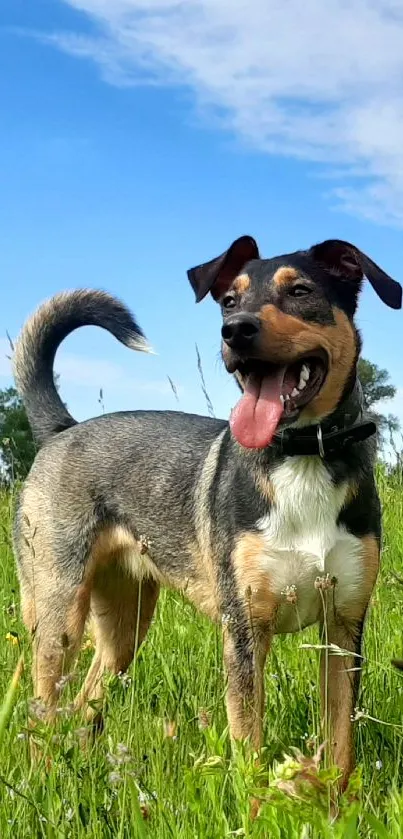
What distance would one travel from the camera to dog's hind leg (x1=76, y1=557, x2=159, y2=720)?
5.32m

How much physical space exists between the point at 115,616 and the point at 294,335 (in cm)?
246

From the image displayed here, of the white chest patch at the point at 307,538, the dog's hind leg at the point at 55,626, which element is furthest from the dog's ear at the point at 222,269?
the dog's hind leg at the point at 55,626

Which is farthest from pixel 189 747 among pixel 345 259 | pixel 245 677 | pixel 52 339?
pixel 52 339

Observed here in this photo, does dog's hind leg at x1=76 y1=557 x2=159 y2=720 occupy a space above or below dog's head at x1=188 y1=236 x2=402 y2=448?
below

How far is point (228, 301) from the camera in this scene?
4125mm

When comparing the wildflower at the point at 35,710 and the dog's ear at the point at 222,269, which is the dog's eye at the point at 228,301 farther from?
the wildflower at the point at 35,710

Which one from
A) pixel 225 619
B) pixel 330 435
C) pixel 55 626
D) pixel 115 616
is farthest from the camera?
pixel 115 616

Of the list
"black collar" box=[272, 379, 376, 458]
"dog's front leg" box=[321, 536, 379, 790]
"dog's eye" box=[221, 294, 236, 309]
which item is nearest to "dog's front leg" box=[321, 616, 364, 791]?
"dog's front leg" box=[321, 536, 379, 790]

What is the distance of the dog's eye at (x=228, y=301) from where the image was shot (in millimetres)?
4082

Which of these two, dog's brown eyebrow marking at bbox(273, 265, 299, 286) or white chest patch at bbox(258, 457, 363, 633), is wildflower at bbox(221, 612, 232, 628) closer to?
white chest patch at bbox(258, 457, 363, 633)

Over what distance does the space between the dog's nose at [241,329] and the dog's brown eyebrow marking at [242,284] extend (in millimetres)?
448

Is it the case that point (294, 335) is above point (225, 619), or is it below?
above

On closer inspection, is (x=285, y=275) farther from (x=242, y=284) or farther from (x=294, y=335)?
(x=294, y=335)

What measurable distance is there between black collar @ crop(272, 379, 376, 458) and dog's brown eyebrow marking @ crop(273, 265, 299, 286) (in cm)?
54
